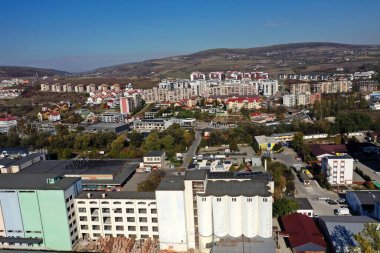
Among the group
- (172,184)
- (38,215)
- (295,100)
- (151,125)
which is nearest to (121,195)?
(172,184)

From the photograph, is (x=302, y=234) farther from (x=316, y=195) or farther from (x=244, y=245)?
(x=316, y=195)

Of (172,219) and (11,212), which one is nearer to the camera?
(172,219)

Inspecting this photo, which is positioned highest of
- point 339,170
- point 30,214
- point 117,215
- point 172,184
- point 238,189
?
point 172,184

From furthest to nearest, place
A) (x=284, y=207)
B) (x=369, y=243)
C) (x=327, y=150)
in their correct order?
(x=327, y=150) < (x=284, y=207) < (x=369, y=243)

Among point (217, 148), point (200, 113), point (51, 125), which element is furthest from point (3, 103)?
point (217, 148)

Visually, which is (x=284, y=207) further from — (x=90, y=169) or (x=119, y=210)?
(x=90, y=169)

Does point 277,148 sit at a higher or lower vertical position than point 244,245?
lower

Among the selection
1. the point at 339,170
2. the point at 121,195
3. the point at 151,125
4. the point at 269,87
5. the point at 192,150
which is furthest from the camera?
the point at 269,87

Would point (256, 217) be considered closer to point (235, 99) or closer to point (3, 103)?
point (235, 99)
